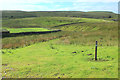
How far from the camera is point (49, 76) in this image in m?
9.63

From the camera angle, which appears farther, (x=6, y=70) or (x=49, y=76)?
(x=6, y=70)

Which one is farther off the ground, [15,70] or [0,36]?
[0,36]

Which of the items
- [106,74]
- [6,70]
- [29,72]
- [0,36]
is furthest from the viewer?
[0,36]

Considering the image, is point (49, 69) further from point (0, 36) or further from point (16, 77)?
point (0, 36)

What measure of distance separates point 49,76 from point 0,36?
3106cm

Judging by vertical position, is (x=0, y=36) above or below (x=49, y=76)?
above

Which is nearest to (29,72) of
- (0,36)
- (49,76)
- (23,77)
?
(23,77)

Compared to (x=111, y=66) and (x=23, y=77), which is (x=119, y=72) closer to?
(x=111, y=66)

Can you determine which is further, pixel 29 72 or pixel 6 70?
pixel 6 70

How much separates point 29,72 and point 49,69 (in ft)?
4.70

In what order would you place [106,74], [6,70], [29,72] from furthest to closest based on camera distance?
1. [6,70]
2. [29,72]
3. [106,74]

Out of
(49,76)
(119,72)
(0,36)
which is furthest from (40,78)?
(0,36)

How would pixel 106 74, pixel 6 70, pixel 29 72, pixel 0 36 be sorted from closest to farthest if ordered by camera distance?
pixel 106 74
pixel 29 72
pixel 6 70
pixel 0 36

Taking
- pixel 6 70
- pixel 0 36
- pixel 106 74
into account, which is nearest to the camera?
pixel 106 74
